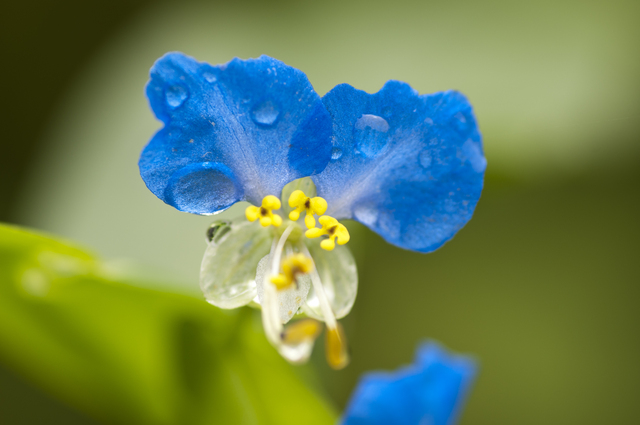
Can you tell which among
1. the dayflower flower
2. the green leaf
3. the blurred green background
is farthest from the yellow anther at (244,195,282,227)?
the blurred green background

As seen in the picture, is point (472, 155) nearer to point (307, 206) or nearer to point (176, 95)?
point (307, 206)

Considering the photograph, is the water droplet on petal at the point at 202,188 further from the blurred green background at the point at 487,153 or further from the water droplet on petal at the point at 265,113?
the blurred green background at the point at 487,153

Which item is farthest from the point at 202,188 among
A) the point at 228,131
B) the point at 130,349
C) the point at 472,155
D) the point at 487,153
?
the point at 487,153

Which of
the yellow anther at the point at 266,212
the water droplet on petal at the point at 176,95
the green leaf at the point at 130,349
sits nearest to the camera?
the water droplet on petal at the point at 176,95

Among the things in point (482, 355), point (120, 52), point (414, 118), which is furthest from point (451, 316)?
point (414, 118)

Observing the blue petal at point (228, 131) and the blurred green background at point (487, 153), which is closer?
the blue petal at point (228, 131)

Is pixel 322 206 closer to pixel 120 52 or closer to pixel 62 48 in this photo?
pixel 120 52

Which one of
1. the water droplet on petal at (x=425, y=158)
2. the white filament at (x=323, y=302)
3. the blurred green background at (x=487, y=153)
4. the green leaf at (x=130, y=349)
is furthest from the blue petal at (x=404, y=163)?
the blurred green background at (x=487, y=153)

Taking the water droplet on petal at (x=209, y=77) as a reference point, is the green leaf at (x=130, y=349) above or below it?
below
